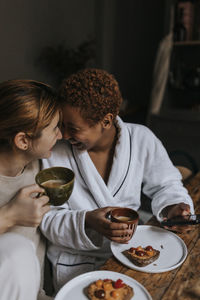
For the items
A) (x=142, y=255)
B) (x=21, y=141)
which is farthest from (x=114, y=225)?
(x=21, y=141)

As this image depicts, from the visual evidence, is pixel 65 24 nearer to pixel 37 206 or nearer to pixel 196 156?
pixel 196 156

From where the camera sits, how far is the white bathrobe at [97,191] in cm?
125

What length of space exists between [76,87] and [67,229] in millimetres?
610

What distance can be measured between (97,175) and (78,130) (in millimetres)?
261

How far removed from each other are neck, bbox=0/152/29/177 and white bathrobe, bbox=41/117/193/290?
186 mm

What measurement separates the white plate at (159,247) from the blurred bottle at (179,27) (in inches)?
110

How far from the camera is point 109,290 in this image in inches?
33.9

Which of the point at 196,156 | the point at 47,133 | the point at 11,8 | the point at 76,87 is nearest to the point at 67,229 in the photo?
the point at 47,133

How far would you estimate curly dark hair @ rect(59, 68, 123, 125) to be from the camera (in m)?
1.22

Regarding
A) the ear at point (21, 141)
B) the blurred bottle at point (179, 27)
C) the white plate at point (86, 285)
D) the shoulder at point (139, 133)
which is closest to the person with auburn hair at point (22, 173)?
the ear at point (21, 141)

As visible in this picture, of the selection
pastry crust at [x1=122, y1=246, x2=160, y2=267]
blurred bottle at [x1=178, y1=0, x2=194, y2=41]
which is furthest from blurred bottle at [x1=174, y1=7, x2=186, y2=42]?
pastry crust at [x1=122, y1=246, x2=160, y2=267]

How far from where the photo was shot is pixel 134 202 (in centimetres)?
152

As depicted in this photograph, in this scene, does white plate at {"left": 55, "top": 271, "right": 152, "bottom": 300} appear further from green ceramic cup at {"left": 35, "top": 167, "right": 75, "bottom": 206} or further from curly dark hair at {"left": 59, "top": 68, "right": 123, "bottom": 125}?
curly dark hair at {"left": 59, "top": 68, "right": 123, "bottom": 125}

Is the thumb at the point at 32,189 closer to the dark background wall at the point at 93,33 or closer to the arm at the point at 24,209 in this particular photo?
the arm at the point at 24,209
